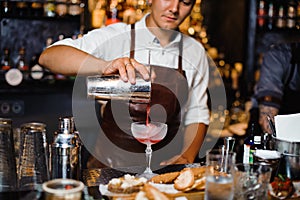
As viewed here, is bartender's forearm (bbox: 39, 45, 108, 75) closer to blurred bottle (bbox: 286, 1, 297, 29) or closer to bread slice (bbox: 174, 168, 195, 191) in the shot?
bread slice (bbox: 174, 168, 195, 191)

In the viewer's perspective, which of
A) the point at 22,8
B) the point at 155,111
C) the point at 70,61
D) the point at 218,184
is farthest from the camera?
the point at 22,8

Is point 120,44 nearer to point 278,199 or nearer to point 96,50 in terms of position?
point 96,50

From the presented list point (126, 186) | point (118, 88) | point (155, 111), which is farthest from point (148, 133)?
point (155, 111)

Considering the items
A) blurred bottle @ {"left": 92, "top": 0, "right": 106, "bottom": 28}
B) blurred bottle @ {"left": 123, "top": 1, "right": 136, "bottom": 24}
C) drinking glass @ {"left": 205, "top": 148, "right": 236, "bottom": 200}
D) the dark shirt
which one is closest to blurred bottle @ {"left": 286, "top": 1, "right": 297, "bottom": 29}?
blurred bottle @ {"left": 123, "top": 1, "right": 136, "bottom": 24}

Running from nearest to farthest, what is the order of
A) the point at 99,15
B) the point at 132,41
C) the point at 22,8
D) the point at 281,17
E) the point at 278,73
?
the point at 132,41
the point at 278,73
the point at 22,8
the point at 99,15
the point at 281,17

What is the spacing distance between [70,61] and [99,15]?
2629 millimetres

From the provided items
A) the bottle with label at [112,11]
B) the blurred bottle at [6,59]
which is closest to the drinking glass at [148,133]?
the blurred bottle at [6,59]

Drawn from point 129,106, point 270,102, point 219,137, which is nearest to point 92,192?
point 129,106

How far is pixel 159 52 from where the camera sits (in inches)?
103

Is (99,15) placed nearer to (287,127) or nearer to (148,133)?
(148,133)

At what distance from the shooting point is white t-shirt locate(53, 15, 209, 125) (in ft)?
8.05

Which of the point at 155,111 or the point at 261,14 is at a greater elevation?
the point at 261,14

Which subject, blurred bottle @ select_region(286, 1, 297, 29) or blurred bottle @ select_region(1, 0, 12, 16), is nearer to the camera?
blurred bottle @ select_region(1, 0, 12, 16)

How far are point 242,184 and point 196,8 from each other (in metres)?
4.36
